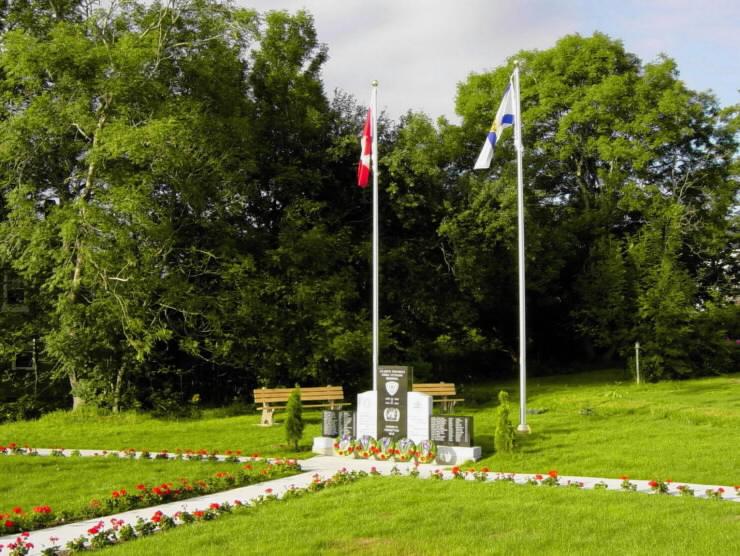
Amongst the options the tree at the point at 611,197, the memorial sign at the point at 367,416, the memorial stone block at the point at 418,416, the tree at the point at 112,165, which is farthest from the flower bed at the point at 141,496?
the tree at the point at 611,197

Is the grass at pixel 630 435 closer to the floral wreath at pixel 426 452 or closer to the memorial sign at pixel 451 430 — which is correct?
the memorial sign at pixel 451 430

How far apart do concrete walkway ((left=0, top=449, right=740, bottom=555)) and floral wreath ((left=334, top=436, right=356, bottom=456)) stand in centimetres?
14

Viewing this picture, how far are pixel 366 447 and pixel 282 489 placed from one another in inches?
123

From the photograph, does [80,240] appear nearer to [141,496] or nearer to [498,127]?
[498,127]

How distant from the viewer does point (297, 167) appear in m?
23.6

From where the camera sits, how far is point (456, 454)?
12.0 meters

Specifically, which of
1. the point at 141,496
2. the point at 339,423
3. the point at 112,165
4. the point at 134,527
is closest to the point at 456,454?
the point at 339,423

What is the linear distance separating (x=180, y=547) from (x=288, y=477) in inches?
162

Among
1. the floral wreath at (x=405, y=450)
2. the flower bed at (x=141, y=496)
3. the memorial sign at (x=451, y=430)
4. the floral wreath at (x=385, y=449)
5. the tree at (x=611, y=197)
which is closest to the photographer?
the flower bed at (x=141, y=496)

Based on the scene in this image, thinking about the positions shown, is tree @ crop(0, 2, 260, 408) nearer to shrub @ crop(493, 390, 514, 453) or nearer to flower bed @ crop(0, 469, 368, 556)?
shrub @ crop(493, 390, 514, 453)

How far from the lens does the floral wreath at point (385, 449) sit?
40.9ft

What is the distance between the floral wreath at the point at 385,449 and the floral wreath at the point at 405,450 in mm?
95

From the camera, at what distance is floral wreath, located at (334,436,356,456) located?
1284 centimetres

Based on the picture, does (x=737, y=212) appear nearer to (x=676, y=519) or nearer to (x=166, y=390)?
(x=166, y=390)
